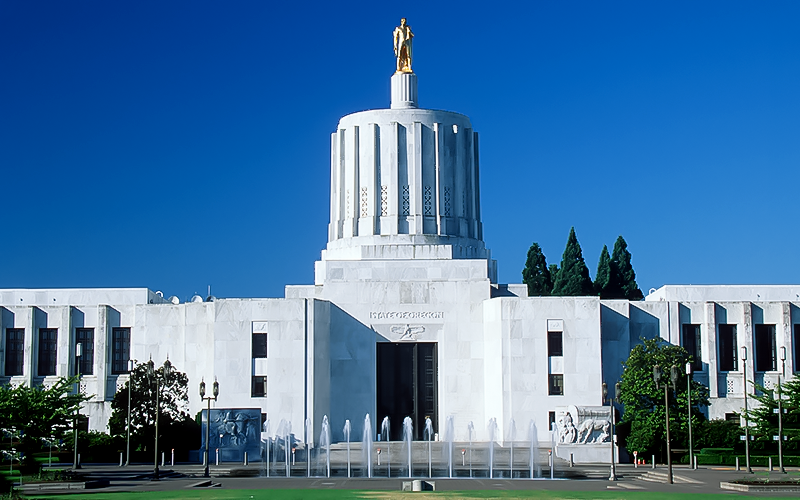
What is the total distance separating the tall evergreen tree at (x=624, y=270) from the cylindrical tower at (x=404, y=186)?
26399 mm

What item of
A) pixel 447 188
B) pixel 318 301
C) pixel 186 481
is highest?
pixel 447 188

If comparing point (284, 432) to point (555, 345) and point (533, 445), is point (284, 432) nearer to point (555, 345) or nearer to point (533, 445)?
point (533, 445)

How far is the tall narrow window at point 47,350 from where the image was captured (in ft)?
216

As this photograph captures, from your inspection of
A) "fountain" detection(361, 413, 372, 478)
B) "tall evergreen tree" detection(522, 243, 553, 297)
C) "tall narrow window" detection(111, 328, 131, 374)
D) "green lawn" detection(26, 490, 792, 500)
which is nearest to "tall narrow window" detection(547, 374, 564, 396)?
"fountain" detection(361, 413, 372, 478)

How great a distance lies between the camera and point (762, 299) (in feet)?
233

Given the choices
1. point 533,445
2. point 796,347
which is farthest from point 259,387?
point 796,347

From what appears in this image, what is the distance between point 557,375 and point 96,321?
1029 inches

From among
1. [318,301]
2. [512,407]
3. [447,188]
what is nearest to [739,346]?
[512,407]

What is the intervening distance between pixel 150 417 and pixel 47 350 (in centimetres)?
1063

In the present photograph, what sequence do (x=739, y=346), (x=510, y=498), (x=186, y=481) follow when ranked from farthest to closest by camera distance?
(x=739, y=346) < (x=186, y=481) < (x=510, y=498)

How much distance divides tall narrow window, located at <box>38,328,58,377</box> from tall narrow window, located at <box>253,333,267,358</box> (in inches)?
514

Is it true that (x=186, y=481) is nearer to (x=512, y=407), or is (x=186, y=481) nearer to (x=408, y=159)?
(x=512, y=407)

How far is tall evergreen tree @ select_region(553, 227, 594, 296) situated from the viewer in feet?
289

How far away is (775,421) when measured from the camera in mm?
54656
